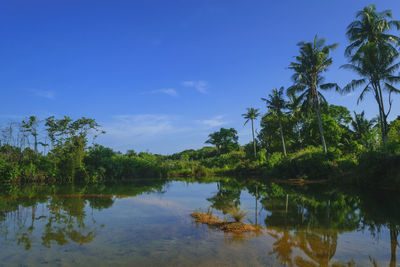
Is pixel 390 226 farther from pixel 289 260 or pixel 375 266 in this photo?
pixel 289 260

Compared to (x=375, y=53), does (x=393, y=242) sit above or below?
below

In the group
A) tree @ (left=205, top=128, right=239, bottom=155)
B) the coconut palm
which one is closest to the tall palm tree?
the coconut palm

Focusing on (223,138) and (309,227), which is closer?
(309,227)

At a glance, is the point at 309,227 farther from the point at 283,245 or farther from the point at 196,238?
the point at 196,238

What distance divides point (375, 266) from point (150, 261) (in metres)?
4.52

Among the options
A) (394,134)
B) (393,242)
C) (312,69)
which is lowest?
(393,242)

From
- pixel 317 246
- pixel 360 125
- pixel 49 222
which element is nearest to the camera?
pixel 317 246

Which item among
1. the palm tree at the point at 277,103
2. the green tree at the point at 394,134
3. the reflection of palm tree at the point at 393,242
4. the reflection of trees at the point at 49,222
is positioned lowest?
the reflection of palm tree at the point at 393,242

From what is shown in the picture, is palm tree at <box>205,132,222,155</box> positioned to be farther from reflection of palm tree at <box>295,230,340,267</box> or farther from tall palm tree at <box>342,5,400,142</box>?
reflection of palm tree at <box>295,230,340,267</box>

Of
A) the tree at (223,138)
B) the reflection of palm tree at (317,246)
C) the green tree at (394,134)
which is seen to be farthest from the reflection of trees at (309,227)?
the tree at (223,138)

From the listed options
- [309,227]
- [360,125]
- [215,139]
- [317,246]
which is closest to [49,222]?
[317,246]

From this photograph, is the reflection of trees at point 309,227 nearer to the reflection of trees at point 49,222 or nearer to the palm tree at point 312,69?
the reflection of trees at point 49,222

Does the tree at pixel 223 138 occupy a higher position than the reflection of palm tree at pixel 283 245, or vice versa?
the tree at pixel 223 138

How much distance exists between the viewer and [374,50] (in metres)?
21.4
